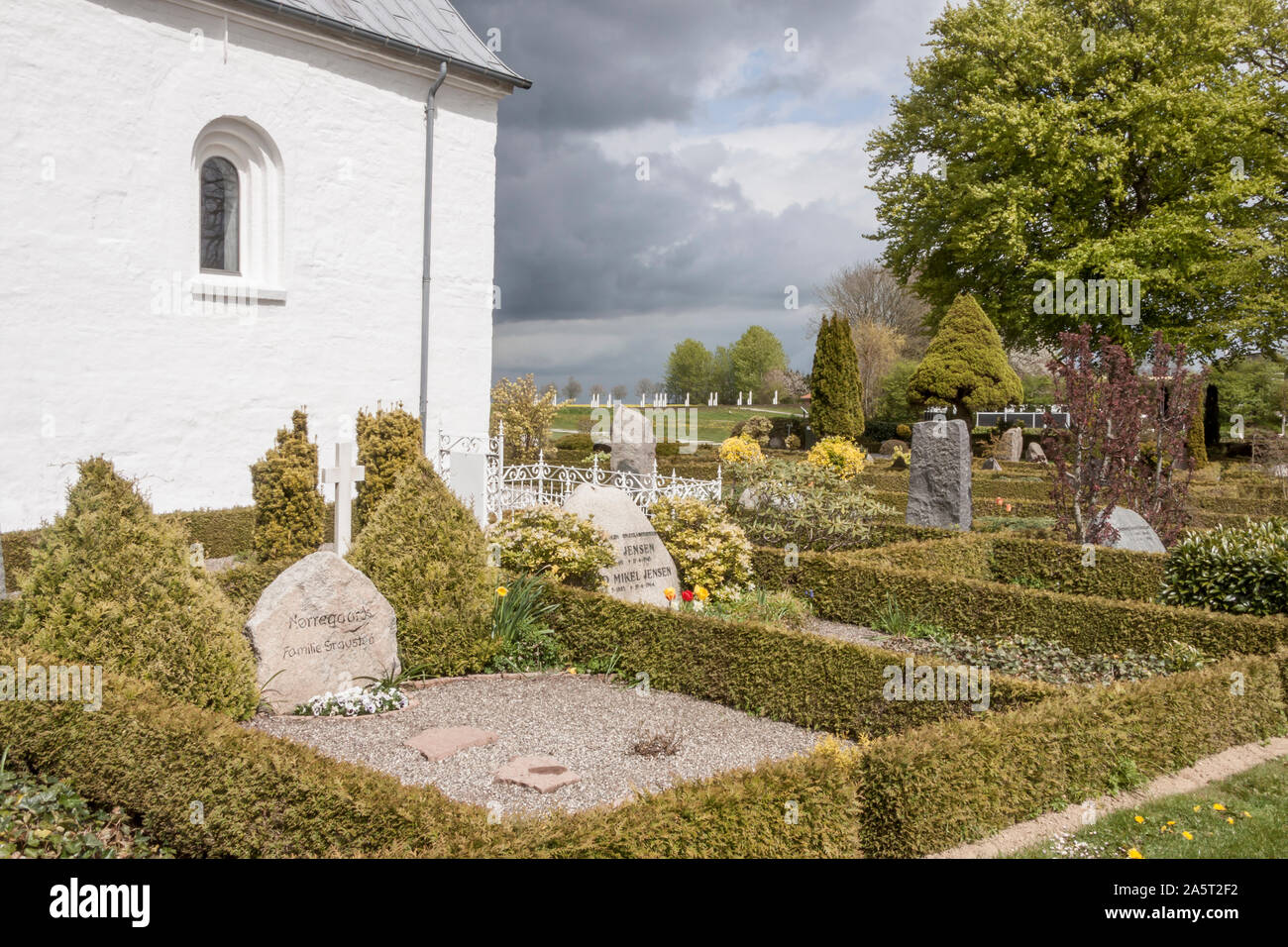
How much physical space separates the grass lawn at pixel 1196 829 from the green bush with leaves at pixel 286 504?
7813 mm

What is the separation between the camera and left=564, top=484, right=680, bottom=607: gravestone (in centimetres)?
899

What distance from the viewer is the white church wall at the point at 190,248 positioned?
1109 centimetres

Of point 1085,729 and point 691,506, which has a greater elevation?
point 691,506

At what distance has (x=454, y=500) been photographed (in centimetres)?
759

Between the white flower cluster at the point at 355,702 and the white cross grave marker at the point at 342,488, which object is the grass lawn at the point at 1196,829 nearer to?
the white flower cluster at the point at 355,702

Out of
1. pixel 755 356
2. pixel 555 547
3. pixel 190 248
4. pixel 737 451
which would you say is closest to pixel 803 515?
pixel 555 547

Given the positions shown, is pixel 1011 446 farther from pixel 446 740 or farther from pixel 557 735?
pixel 446 740

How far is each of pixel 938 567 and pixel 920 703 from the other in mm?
4789

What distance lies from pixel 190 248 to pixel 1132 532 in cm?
1243

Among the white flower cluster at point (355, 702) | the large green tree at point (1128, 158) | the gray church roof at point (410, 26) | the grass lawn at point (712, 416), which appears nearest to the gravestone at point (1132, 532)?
the white flower cluster at point (355, 702)

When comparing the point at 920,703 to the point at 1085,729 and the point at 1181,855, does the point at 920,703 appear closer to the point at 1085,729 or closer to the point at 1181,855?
the point at 1085,729
